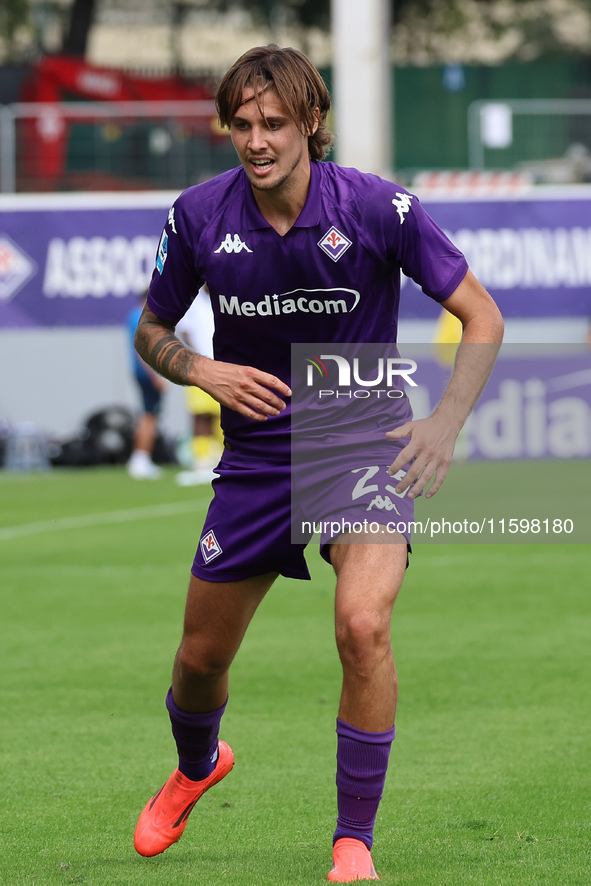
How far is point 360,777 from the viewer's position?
12.6ft

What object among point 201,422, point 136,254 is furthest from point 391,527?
point 136,254

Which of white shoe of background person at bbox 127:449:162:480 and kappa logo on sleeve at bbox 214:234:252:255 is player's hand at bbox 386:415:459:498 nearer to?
kappa logo on sleeve at bbox 214:234:252:255

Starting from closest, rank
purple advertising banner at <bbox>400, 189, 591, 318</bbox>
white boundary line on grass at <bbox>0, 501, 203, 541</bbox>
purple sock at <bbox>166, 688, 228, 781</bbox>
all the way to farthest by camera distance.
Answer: purple sock at <bbox>166, 688, 228, 781</bbox> < white boundary line on grass at <bbox>0, 501, 203, 541</bbox> < purple advertising banner at <bbox>400, 189, 591, 318</bbox>

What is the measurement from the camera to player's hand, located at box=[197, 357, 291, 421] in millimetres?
3922

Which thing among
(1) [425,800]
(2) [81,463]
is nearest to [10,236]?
(2) [81,463]

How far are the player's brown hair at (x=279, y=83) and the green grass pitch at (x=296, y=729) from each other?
2104 mm

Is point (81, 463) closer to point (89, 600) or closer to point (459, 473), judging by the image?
point (459, 473)

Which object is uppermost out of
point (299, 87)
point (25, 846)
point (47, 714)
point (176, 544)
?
point (299, 87)

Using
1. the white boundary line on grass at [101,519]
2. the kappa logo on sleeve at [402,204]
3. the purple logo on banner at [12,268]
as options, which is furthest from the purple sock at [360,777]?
the purple logo on banner at [12,268]

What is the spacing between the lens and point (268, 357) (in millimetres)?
4141

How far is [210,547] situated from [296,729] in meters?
1.89

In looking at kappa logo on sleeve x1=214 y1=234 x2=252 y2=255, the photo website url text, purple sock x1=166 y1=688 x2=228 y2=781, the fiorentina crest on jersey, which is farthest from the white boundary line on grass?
the fiorentina crest on jersey

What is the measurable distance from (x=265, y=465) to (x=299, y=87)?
1.07m

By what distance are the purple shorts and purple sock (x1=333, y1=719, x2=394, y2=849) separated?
1.72 ft
